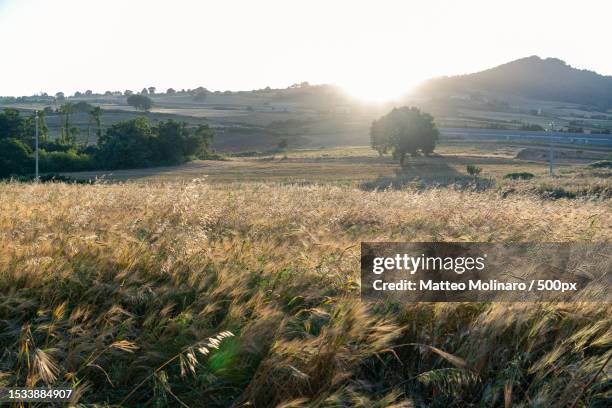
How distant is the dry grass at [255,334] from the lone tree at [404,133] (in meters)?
59.4

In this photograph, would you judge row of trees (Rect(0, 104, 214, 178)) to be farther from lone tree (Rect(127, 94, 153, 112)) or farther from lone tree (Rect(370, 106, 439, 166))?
lone tree (Rect(127, 94, 153, 112))

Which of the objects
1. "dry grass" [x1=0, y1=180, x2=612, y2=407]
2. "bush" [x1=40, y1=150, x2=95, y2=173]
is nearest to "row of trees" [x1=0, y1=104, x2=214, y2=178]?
"bush" [x1=40, y1=150, x2=95, y2=173]

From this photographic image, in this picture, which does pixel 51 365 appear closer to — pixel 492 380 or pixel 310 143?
pixel 492 380

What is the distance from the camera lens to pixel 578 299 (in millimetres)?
4629

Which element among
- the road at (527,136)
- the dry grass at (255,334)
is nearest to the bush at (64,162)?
the dry grass at (255,334)

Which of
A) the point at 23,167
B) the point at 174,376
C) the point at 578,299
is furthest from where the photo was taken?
the point at 23,167

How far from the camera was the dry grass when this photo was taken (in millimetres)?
3590

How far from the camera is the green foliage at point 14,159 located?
186 feet

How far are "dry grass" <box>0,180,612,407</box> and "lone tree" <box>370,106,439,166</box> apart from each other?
59359 millimetres

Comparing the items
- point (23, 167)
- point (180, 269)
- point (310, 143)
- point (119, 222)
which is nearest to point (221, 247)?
point (180, 269)

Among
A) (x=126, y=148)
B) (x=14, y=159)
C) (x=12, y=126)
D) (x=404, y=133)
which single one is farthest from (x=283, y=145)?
(x=14, y=159)

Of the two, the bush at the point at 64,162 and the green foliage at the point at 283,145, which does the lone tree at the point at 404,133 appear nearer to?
the green foliage at the point at 283,145

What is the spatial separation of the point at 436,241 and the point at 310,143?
296 feet

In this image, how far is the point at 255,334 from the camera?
12.7 ft
